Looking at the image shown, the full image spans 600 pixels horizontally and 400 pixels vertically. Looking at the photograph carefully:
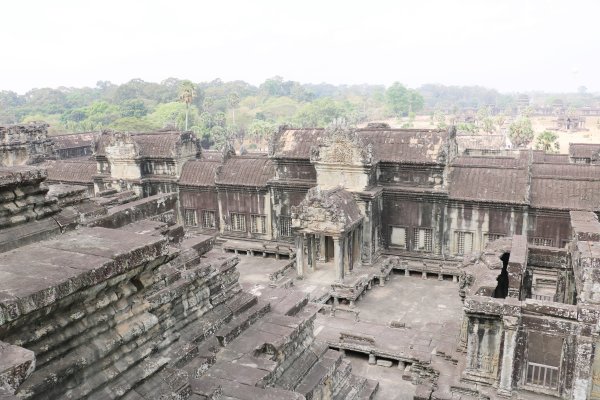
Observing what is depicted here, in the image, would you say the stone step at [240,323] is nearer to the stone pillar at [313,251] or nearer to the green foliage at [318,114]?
the stone pillar at [313,251]

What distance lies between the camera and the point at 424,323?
1984 centimetres

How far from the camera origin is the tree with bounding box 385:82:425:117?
192 meters

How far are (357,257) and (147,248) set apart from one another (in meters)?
19.7

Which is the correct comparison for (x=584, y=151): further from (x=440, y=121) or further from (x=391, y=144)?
(x=440, y=121)

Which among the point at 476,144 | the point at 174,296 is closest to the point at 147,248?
the point at 174,296

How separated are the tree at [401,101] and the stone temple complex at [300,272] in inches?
6159

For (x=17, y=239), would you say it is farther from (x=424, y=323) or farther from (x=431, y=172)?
(x=431, y=172)

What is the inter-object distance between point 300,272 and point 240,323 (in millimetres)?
13398

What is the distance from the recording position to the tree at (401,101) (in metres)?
192

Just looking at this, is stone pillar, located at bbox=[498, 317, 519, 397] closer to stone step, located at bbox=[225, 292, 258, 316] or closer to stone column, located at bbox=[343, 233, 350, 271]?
stone step, located at bbox=[225, 292, 258, 316]

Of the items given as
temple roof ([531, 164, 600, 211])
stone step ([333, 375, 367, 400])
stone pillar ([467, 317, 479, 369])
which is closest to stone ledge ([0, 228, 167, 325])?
stone step ([333, 375, 367, 400])

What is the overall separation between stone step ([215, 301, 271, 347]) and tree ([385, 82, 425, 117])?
18649 cm

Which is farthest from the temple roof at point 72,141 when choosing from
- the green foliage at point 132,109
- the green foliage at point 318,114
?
the green foliage at point 318,114

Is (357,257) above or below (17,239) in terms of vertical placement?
below
